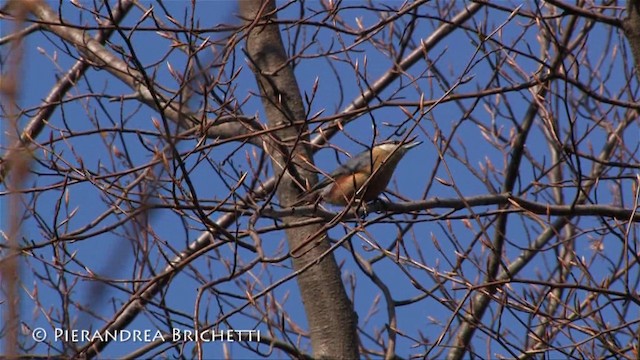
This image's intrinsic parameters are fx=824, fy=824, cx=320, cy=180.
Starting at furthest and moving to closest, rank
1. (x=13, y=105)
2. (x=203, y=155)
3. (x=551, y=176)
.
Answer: (x=551, y=176)
(x=203, y=155)
(x=13, y=105)

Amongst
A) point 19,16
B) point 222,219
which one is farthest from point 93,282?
point 222,219

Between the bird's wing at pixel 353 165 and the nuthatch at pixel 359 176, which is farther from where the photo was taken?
the bird's wing at pixel 353 165

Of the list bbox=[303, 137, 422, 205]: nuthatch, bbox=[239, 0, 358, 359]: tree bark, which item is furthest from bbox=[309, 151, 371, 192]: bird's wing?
bbox=[239, 0, 358, 359]: tree bark

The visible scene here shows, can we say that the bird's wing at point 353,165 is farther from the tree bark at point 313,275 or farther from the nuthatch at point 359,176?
the tree bark at point 313,275

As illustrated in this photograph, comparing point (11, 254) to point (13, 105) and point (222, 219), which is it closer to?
point (13, 105)

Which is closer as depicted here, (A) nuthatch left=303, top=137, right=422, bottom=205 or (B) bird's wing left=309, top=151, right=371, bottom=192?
(A) nuthatch left=303, top=137, right=422, bottom=205

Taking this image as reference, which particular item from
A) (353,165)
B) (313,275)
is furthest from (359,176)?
(313,275)

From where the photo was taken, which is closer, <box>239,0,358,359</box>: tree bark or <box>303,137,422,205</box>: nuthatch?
<box>303,137,422,205</box>: nuthatch

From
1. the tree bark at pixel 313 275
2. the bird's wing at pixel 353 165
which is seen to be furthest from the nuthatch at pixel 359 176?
the tree bark at pixel 313 275

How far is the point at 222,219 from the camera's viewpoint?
5.54 meters

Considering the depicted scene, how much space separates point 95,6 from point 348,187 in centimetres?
190

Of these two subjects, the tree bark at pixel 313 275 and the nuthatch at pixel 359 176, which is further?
the tree bark at pixel 313 275

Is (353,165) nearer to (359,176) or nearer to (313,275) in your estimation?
(359,176)

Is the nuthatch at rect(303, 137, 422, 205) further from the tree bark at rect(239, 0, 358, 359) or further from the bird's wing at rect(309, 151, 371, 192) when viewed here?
the tree bark at rect(239, 0, 358, 359)
